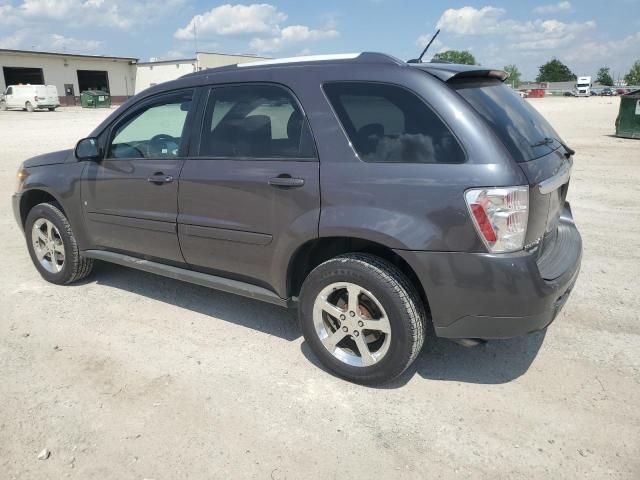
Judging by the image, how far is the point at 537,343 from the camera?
3652mm

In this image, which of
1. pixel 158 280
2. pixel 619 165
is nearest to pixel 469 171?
pixel 158 280

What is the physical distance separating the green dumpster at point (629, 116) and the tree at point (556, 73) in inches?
5526

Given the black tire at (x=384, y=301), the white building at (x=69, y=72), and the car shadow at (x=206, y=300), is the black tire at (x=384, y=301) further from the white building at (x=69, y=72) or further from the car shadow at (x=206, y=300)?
the white building at (x=69, y=72)

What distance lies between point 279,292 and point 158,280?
6.62 ft

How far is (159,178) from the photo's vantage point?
12.5 ft

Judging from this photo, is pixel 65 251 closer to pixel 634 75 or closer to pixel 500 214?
pixel 500 214

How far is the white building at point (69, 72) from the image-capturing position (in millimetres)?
47594

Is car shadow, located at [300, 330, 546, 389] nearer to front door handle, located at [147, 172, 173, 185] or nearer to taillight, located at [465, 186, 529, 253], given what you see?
taillight, located at [465, 186, 529, 253]

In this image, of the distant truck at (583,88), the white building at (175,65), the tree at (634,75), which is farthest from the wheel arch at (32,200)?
the tree at (634,75)

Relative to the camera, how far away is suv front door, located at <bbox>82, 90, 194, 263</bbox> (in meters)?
3.82

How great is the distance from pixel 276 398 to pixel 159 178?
180cm

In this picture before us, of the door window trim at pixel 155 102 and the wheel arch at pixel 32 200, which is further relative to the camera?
the wheel arch at pixel 32 200

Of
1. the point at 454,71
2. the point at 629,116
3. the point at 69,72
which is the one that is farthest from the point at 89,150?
the point at 69,72

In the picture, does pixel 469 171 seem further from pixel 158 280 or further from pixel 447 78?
pixel 158 280
